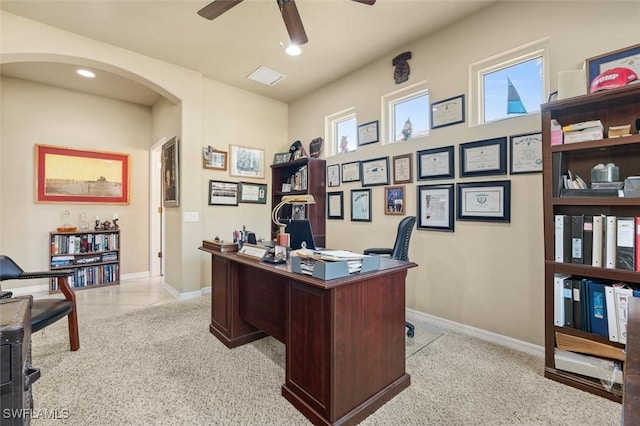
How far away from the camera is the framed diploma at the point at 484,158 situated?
7.95 feet

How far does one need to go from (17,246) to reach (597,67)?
6516mm

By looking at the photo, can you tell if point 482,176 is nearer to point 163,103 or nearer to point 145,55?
point 145,55

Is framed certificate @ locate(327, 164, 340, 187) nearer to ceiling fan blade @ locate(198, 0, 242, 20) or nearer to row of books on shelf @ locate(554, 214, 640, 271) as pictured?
ceiling fan blade @ locate(198, 0, 242, 20)

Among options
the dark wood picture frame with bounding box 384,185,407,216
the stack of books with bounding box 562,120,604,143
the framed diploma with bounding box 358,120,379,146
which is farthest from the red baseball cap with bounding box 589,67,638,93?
the framed diploma with bounding box 358,120,379,146

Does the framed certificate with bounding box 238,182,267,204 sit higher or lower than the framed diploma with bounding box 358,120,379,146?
lower

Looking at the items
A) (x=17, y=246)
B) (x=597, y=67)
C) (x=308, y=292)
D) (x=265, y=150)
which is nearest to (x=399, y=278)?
(x=308, y=292)

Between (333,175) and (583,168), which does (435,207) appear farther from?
(333,175)

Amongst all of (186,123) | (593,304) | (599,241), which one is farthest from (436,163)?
(186,123)

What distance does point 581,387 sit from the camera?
1.80m

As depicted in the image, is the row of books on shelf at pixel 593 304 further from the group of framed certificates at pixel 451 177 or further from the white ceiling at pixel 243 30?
the white ceiling at pixel 243 30

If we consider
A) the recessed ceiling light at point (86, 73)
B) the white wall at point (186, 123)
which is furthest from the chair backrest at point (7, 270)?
the recessed ceiling light at point (86, 73)

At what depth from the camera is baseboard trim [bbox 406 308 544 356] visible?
2271 mm

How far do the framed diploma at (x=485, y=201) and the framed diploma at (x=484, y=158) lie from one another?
0.34ft

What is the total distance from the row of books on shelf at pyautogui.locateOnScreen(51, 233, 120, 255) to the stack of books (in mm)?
5599
